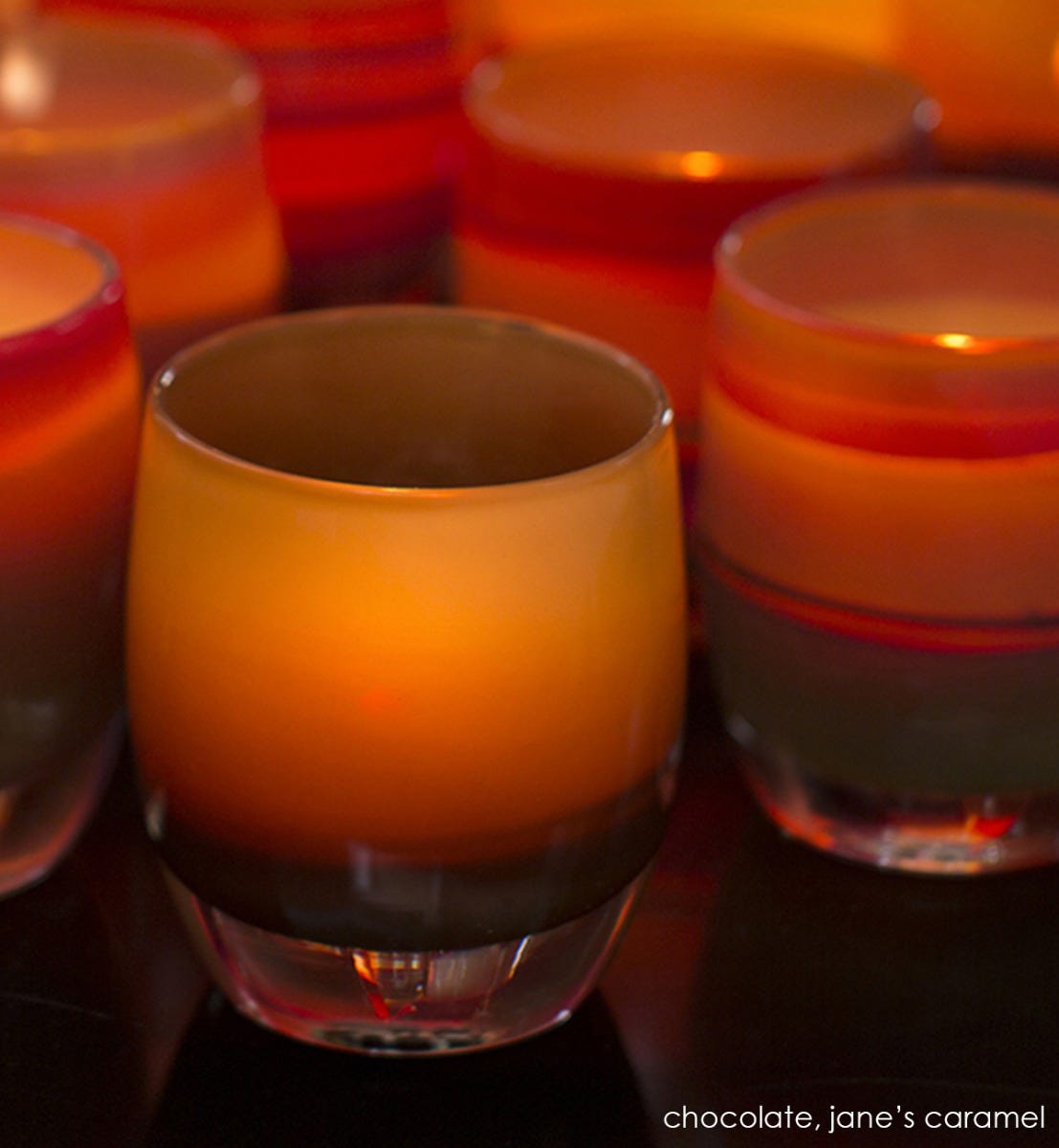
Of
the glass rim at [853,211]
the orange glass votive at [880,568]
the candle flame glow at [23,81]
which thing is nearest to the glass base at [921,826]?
the orange glass votive at [880,568]

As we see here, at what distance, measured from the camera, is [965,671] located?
41 centimetres

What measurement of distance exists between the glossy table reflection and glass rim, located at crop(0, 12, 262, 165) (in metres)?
0.17

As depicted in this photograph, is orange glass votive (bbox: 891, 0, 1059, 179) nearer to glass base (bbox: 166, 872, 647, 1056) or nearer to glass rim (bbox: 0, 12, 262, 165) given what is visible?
glass rim (bbox: 0, 12, 262, 165)

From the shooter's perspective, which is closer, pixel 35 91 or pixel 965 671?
pixel 965 671

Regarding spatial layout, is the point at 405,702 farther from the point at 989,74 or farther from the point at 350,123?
the point at 989,74

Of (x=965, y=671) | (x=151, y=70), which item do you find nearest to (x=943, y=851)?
(x=965, y=671)

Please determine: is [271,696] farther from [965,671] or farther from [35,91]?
[35,91]

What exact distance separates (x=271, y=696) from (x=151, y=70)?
32 cm

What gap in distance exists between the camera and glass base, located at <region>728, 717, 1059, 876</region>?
0.44 meters

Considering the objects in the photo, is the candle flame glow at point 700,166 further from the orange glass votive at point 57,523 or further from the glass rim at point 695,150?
the orange glass votive at point 57,523

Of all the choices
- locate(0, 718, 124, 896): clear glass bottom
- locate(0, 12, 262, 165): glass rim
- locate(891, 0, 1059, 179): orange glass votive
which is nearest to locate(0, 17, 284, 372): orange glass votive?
locate(0, 12, 262, 165): glass rim

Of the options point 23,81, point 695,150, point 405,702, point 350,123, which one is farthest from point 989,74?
point 405,702

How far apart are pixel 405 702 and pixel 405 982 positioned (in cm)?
7

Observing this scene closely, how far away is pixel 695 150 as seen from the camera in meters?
0.61
